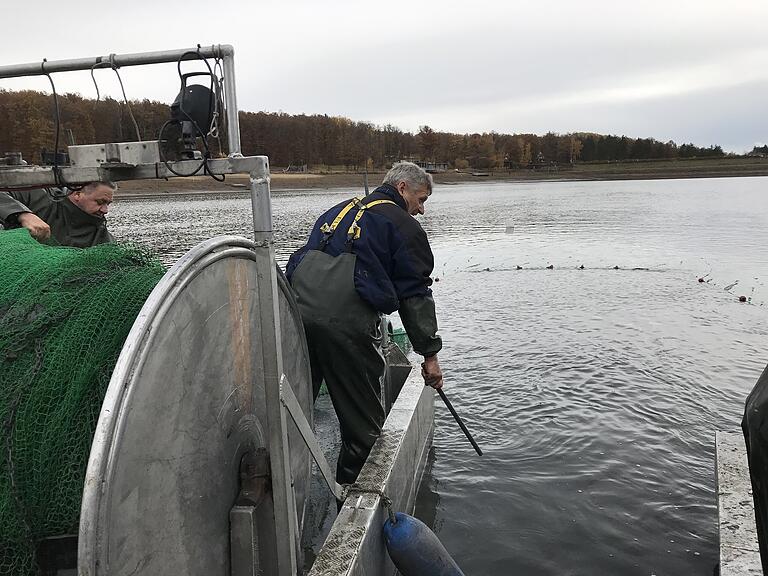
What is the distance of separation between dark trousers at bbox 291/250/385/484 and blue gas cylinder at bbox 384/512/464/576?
101 cm

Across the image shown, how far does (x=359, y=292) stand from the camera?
178 inches

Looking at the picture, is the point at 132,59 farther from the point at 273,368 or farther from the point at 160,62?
the point at 273,368

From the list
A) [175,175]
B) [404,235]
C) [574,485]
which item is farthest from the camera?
[574,485]

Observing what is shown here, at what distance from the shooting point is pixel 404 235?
468cm

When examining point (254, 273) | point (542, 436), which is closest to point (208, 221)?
point (542, 436)

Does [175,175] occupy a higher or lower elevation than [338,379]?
higher

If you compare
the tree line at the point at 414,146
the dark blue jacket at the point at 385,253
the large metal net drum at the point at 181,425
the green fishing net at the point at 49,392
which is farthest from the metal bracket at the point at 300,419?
the tree line at the point at 414,146

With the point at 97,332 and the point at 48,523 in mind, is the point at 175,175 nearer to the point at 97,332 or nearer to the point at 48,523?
the point at 97,332

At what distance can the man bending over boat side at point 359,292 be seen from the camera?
14.9 ft

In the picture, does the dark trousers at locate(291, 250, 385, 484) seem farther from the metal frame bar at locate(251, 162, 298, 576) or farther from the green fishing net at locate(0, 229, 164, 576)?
the green fishing net at locate(0, 229, 164, 576)

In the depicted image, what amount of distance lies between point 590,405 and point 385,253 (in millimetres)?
5290

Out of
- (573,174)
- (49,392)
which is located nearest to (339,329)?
(49,392)

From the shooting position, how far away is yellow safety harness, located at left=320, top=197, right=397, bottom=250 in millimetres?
4629

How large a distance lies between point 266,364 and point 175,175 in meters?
1.01
